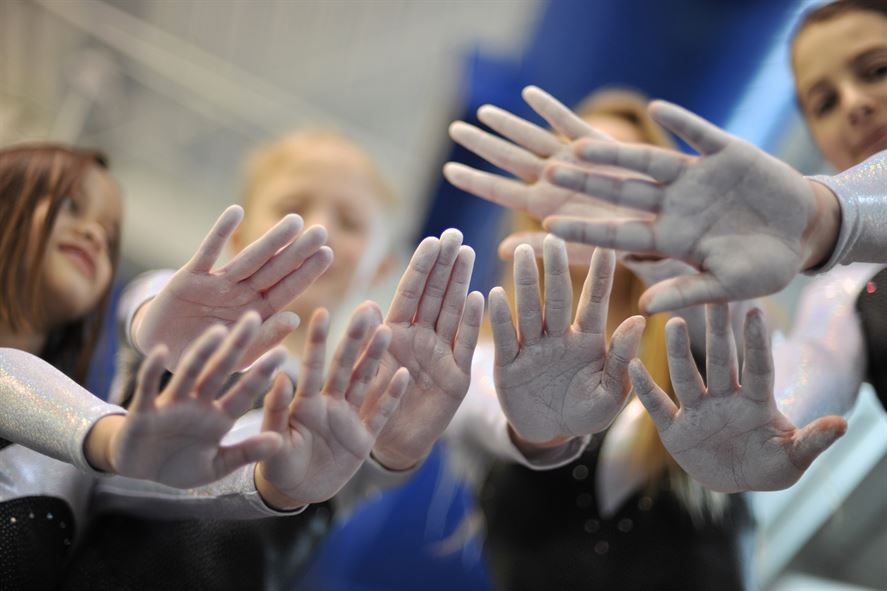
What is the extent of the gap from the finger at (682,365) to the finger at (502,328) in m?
0.11

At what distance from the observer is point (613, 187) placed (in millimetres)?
465

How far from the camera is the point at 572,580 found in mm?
767

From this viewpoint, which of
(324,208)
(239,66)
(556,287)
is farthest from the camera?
(239,66)

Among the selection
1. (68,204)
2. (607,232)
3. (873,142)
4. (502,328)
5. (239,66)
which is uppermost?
(873,142)

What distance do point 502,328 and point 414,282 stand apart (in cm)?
7

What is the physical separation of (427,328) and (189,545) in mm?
311

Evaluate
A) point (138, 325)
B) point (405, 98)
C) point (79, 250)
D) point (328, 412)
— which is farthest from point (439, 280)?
point (405, 98)

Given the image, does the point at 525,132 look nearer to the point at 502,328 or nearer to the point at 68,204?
the point at 502,328

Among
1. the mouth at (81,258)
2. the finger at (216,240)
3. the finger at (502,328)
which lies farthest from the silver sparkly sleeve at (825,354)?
the mouth at (81,258)

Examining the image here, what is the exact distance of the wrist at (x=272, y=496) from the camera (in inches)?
21.5

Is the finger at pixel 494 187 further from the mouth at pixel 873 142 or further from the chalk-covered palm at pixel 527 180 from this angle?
the mouth at pixel 873 142

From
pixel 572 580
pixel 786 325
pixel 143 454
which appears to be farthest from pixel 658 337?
pixel 143 454

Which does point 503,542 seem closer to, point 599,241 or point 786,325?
point 786,325

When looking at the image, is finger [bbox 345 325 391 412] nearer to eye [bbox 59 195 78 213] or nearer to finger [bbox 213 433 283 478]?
finger [bbox 213 433 283 478]
